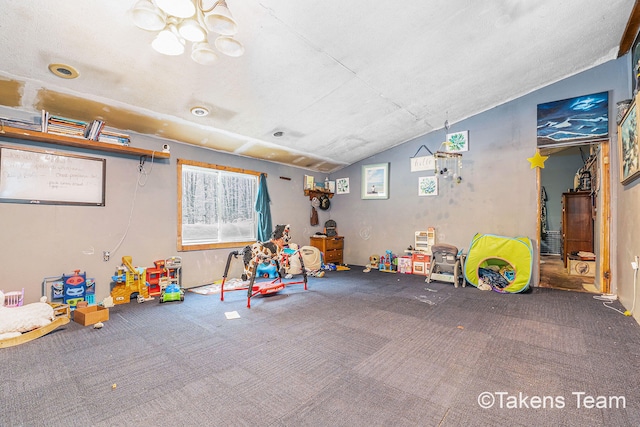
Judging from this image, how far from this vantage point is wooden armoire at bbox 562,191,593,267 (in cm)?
589

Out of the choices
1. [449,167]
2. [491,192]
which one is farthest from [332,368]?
[449,167]

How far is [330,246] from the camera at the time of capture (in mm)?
6414

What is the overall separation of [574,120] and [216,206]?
5807 millimetres

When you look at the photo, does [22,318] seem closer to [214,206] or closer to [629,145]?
[214,206]

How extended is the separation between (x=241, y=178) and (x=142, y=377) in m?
3.86

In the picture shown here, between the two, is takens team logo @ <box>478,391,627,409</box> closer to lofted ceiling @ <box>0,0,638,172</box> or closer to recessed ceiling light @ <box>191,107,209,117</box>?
lofted ceiling @ <box>0,0,638,172</box>

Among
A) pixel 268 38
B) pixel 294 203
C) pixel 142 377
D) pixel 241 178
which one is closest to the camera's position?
pixel 142 377

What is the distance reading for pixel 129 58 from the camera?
8.38 ft

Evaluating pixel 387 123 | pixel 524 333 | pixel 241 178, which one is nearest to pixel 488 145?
pixel 387 123

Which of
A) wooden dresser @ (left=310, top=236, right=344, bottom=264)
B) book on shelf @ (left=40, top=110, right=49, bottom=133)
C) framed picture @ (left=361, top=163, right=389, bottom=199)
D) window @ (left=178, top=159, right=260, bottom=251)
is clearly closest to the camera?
book on shelf @ (left=40, top=110, right=49, bottom=133)

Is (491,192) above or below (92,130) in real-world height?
below

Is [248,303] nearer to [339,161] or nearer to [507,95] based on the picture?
[339,161]

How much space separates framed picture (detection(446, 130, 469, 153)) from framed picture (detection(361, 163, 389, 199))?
1290mm

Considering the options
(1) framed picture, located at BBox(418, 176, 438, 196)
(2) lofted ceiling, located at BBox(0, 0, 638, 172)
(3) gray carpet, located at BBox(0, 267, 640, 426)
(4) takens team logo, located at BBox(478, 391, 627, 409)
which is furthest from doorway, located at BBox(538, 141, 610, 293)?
(4) takens team logo, located at BBox(478, 391, 627, 409)
